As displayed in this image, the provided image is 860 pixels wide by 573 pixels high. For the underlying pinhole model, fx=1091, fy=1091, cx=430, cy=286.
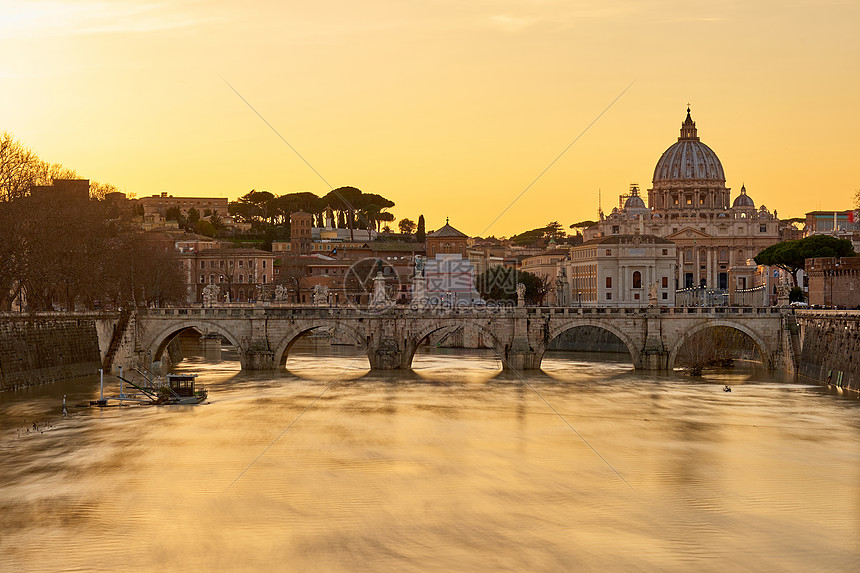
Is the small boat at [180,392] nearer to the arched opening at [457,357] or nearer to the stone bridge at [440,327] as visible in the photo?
the stone bridge at [440,327]

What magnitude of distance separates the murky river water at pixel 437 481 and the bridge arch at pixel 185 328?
29.4ft

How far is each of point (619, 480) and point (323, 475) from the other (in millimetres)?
8555

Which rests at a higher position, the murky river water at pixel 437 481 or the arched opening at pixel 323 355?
the arched opening at pixel 323 355

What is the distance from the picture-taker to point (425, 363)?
2613 inches

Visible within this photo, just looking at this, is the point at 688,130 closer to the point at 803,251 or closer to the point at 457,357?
the point at 803,251

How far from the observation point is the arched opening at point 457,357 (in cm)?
5881

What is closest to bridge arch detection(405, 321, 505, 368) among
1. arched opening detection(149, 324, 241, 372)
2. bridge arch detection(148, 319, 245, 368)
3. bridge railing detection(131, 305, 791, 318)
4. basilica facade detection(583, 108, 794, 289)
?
bridge railing detection(131, 305, 791, 318)

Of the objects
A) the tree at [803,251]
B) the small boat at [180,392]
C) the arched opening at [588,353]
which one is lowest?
the small boat at [180,392]

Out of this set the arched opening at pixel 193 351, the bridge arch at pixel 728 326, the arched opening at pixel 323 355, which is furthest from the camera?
the arched opening at pixel 193 351

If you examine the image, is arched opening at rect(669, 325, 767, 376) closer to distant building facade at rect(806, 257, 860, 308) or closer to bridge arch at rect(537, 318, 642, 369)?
bridge arch at rect(537, 318, 642, 369)

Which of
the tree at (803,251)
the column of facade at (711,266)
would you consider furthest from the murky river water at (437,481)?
the column of facade at (711,266)

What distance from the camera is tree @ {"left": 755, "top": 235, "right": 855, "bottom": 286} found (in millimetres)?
85750

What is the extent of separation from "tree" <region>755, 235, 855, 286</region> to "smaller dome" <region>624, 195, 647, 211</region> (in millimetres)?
57430

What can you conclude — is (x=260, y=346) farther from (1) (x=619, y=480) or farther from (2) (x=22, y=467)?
(1) (x=619, y=480)
